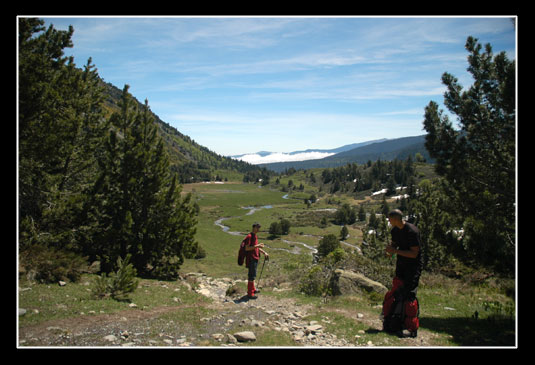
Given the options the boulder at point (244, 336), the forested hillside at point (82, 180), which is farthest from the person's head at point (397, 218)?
the forested hillside at point (82, 180)

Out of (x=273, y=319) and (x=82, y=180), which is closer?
(x=273, y=319)

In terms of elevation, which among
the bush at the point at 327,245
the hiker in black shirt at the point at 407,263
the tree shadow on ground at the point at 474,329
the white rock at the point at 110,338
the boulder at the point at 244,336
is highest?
the hiker in black shirt at the point at 407,263

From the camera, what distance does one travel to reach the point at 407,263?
7316 millimetres

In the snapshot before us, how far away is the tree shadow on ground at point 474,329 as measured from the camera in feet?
22.9

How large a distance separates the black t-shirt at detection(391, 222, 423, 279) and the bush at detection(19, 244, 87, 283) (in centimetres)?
1250

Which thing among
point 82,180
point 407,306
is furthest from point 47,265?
point 407,306

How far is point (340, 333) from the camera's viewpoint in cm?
764

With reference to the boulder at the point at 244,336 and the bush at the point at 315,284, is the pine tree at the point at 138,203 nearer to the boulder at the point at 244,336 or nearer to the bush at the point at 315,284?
the bush at the point at 315,284

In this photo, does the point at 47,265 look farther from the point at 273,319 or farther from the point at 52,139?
the point at 273,319

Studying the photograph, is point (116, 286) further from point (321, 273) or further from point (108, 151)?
point (108, 151)

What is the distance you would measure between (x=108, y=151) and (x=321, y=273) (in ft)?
46.2

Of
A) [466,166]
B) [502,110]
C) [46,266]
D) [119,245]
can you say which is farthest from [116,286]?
[502,110]

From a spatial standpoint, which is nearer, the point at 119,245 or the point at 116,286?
the point at 116,286

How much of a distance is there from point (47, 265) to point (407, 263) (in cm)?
1302
